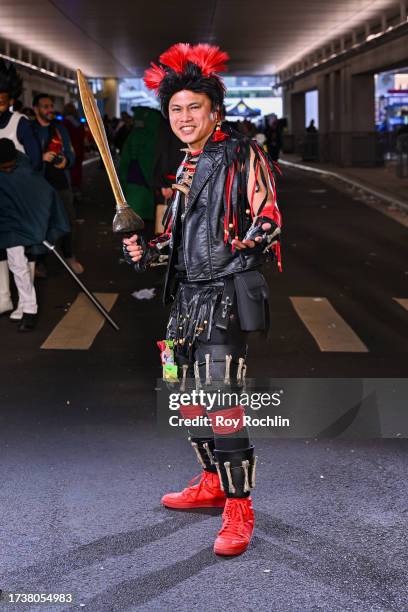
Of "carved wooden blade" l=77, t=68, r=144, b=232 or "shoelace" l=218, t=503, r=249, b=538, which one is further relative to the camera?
"shoelace" l=218, t=503, r=249, b=538

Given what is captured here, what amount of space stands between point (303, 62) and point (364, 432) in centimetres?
4891

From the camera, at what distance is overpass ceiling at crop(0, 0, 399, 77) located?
30578mm

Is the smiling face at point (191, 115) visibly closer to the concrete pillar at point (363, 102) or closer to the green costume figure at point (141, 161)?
the green costume figure at point (141, 161)

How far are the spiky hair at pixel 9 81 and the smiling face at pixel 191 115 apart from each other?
5545 mm

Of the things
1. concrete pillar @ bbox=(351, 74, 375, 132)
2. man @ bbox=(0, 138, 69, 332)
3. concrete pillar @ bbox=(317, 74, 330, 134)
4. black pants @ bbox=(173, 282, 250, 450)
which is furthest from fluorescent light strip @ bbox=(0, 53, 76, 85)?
black pants @ bbox=(173, 282, 250, 450)

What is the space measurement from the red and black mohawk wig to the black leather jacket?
23 cm

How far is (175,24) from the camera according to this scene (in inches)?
1409

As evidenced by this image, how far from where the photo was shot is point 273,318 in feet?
35.9

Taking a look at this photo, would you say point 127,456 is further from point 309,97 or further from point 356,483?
point 309,97

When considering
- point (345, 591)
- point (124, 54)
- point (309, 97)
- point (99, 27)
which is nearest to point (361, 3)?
point (99, 27)

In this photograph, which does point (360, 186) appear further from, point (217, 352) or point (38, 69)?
point (217, 352)

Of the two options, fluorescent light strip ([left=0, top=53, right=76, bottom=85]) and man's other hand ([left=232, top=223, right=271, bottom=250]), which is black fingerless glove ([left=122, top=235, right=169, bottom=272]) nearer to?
man's other hand ([left=232, top=223, right=271, bottom=250])

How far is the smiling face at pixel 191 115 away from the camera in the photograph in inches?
186

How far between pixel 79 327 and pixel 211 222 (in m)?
5.93
